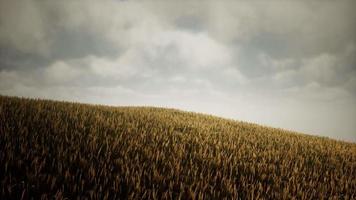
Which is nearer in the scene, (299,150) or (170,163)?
(170,163)

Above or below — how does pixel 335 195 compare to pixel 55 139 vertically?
below

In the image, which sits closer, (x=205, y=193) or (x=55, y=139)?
(x=205, y=193)

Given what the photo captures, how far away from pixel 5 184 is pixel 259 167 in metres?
5.51

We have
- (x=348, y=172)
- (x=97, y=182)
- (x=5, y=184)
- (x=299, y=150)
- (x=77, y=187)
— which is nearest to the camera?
(x=5, y=184)

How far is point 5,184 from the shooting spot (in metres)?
4.00

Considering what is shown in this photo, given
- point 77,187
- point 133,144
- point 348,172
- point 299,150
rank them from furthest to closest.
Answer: point 299,150
point 348,172
point 133,144
point 77,187

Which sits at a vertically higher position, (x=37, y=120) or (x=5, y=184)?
(x=37, y=120)

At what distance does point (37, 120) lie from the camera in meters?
8.23

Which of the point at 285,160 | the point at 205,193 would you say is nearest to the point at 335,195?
the point at 285,160

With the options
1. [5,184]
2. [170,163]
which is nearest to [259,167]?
[170,163]

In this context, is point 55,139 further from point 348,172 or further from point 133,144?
point 348,172

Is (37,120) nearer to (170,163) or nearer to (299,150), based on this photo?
(170,163)

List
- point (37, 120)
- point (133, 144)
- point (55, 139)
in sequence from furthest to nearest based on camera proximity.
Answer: point (37, 120), point (133, 144), point (55, 139)

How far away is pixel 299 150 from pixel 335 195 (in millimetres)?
4892
